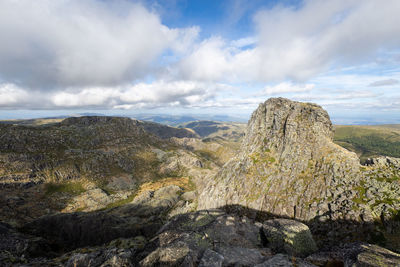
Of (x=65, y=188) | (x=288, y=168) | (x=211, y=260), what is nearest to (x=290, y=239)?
(x=211, y=260)

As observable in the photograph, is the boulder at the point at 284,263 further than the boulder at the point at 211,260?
Yes

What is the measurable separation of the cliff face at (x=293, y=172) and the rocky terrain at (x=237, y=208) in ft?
0.88

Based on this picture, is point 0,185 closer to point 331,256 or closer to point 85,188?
point 85,188

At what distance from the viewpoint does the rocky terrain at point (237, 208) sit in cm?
1966

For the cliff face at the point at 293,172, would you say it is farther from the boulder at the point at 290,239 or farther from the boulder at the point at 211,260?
the boulder at the point at 211,260

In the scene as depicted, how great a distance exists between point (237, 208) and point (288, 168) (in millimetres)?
18890

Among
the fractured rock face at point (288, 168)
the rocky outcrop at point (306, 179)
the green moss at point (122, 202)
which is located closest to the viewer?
the rocky outcrop at point (306, 179)

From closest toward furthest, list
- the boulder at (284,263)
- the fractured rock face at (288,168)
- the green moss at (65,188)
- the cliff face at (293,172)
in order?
the boulder at (284,263)
the cliff face at (293,172)
the fractured rock face at (288,168)
the green moss at (65,188)

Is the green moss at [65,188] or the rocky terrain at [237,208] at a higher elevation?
the rocky terrain at [237,208]

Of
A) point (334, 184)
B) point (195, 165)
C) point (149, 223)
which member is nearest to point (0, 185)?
point (149, 223)

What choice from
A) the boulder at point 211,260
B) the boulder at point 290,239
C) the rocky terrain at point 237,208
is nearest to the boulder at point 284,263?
the rocky terrain at point 237,208

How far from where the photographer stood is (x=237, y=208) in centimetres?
4956

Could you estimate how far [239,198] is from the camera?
51.4 metres

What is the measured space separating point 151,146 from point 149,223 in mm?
123283
